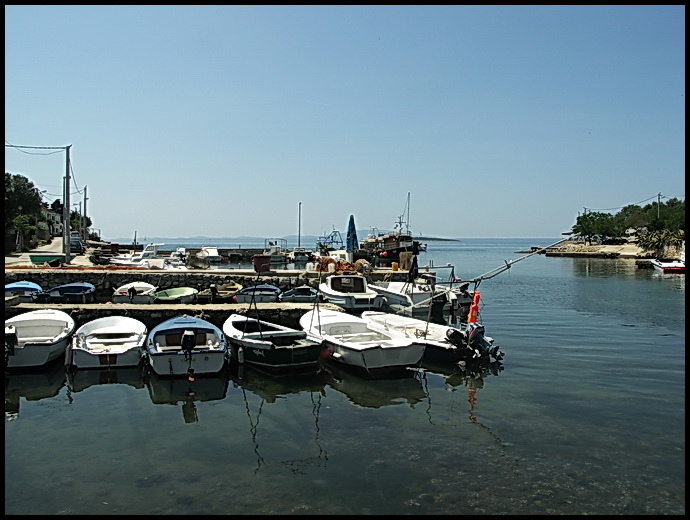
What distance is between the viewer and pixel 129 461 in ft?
36.0

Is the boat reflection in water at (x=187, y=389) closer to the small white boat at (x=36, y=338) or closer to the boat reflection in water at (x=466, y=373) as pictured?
the small white boat at (x=36, y=338)

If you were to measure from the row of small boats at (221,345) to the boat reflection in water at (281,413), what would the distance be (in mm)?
429

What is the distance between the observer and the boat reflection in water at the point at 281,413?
11180mm

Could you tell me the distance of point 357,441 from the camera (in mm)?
12094

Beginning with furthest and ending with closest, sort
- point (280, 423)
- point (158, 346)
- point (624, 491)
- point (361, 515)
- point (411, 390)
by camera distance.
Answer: point (158, 346), point (411, 390), point (280, 423), point (624, 491), point (361, 515)

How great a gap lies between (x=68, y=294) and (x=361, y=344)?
19.6 m

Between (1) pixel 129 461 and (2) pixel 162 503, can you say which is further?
(1) pixel 129 461

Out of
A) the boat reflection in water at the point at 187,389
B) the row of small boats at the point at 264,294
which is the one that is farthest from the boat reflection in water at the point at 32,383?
the row of small boats at the point at 264,294

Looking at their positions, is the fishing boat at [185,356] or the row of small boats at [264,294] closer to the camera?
the fishing boat at [185,356]

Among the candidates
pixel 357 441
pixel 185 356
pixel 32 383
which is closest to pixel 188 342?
pixel 185 356

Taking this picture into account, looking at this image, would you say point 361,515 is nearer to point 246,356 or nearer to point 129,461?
point 129,461

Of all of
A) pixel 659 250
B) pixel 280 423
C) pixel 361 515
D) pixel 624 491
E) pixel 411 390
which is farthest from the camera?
pixel 659 250

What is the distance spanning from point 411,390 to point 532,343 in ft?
30.7

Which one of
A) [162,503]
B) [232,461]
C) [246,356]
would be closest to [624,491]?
[232,461]
